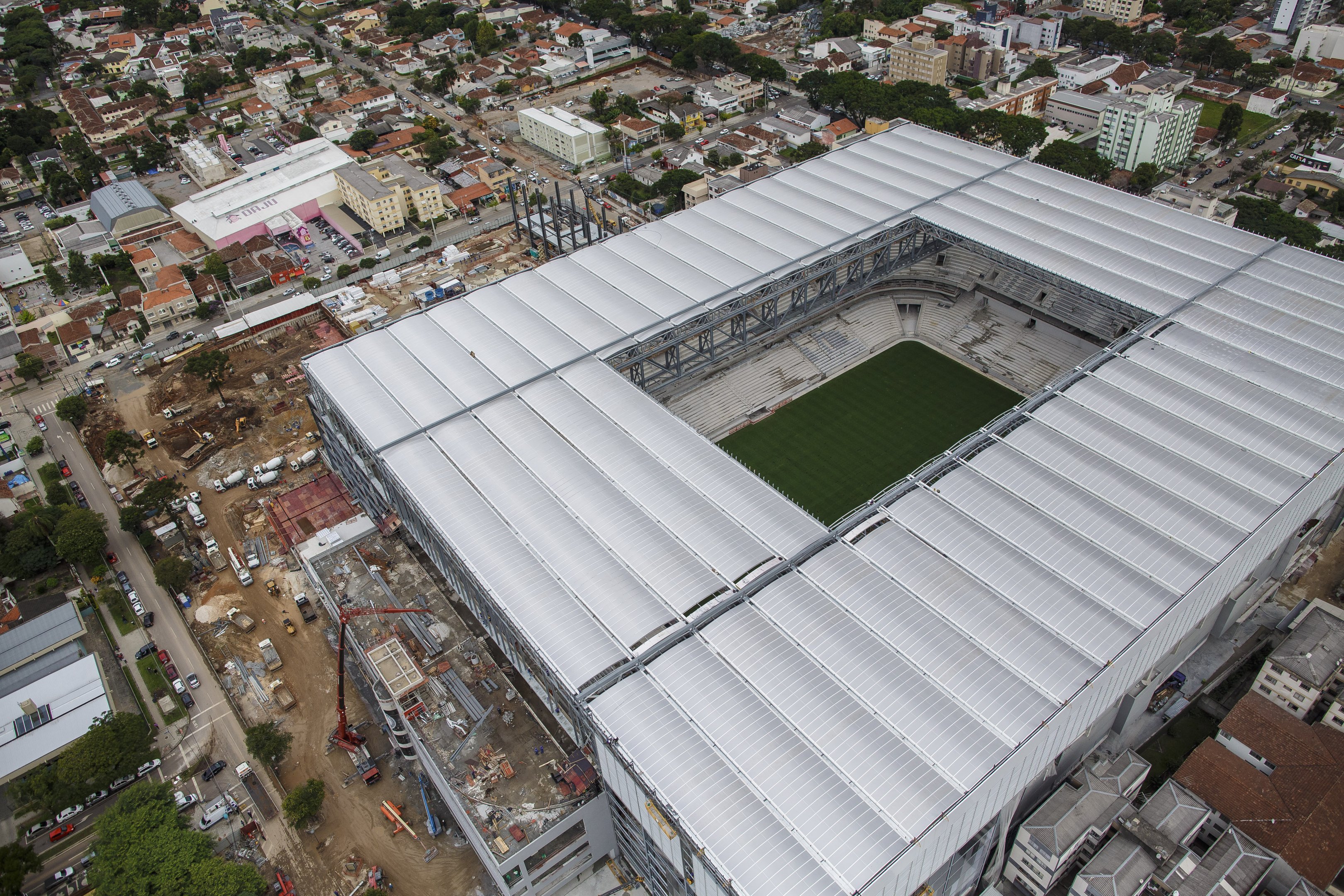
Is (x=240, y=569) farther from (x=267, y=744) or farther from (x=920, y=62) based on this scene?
(x=920, y=62)

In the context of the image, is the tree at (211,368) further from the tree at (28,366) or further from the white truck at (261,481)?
the tree at (28,366)

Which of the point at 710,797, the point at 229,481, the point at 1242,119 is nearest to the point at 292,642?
the point at 229,481

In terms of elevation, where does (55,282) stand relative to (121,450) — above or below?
above

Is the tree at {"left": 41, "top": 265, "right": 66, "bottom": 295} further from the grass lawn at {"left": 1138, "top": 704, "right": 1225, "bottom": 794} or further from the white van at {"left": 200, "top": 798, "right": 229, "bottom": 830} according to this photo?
the grass lawn at {"left": 1138, "top": 704, "right": 1225, "bottom": 794}

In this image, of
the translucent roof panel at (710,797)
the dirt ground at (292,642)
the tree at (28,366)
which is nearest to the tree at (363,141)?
the dirt ground at (292,642)

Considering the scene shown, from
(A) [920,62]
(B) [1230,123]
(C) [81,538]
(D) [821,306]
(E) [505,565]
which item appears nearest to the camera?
(E) [505,565]

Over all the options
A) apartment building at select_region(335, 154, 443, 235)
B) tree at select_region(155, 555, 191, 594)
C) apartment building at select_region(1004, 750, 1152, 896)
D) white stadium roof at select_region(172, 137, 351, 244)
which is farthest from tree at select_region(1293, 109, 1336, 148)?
tree at select_region(155, 555, 191, 594)

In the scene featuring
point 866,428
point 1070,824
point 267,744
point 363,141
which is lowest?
point 267,744
